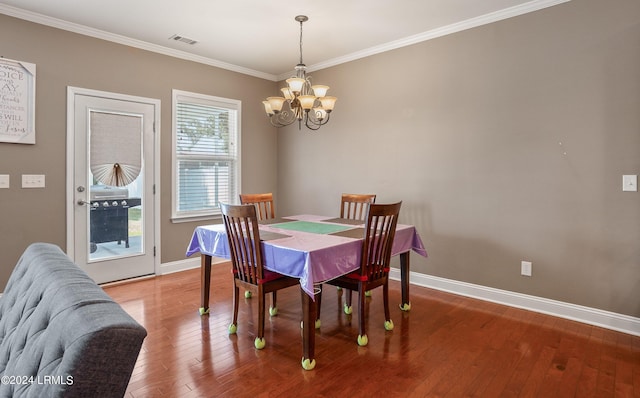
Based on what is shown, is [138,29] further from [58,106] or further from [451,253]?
[451,253]

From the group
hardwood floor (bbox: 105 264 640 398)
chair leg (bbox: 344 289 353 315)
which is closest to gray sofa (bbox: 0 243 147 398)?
hardwood floor (bbox: 105 264 640 398)

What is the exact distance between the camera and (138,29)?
12.2 ft

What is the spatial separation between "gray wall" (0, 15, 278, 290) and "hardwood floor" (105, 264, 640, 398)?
1189 millimetres

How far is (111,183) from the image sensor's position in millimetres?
3928

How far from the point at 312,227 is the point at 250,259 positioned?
29.2 inches

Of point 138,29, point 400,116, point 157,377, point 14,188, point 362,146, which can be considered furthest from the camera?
point 362,146

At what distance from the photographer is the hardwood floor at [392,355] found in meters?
2.05

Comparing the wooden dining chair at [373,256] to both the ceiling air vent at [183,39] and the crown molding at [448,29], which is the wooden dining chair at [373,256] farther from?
the ceiling air vent at [183,39]

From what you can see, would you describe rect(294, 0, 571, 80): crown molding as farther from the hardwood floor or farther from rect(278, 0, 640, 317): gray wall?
the hardwood floor

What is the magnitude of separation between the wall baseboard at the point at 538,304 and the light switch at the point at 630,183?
989 mm

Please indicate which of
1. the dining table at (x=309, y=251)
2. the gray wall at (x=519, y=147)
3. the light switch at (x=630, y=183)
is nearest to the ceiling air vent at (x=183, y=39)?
the gray wall at (x=519, y=147)

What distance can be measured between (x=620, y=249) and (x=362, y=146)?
2659 mm

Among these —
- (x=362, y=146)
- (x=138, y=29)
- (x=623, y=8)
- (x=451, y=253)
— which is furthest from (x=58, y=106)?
(x=623, y=8)

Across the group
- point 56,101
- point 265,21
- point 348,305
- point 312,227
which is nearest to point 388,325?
point 348,305
